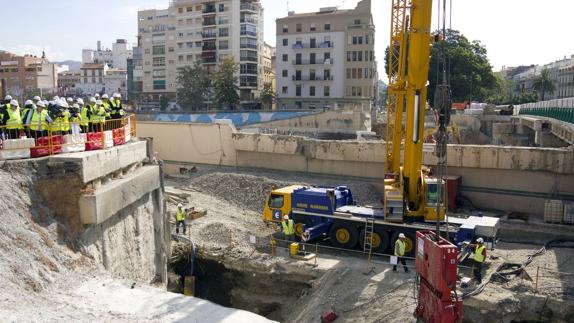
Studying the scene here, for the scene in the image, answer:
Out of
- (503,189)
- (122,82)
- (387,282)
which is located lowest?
(387,282)

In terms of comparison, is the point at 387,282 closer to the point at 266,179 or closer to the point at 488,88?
the point at 266,179

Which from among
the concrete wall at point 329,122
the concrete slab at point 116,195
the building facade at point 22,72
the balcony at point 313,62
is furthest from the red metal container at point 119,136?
the building facade at point 22,72

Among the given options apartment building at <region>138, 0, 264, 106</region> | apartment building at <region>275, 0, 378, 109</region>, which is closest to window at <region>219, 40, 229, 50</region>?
apartment building at <region>138, 0, 264, 106</region>

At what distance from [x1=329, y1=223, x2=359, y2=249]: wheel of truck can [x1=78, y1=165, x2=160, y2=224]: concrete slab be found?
6702 mm

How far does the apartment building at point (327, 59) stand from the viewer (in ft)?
203

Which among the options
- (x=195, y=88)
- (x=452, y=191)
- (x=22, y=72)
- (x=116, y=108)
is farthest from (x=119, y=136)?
(x=22, y=72)

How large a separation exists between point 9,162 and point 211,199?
1462 cm

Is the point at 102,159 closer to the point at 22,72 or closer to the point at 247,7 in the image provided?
the point at 247,7

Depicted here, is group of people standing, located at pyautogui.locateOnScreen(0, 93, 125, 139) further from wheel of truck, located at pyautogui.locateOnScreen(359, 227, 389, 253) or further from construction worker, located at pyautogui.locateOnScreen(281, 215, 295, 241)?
wheel of truck, located at pyautogui.locateOnScreen(359, 227, 389, 253)

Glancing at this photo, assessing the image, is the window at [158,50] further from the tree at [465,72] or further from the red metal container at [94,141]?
the red metal container at [94,141]

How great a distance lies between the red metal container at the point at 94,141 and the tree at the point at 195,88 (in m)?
53.4

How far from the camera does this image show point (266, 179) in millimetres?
27219

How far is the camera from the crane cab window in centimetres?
2019

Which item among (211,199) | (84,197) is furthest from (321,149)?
(84,197)
